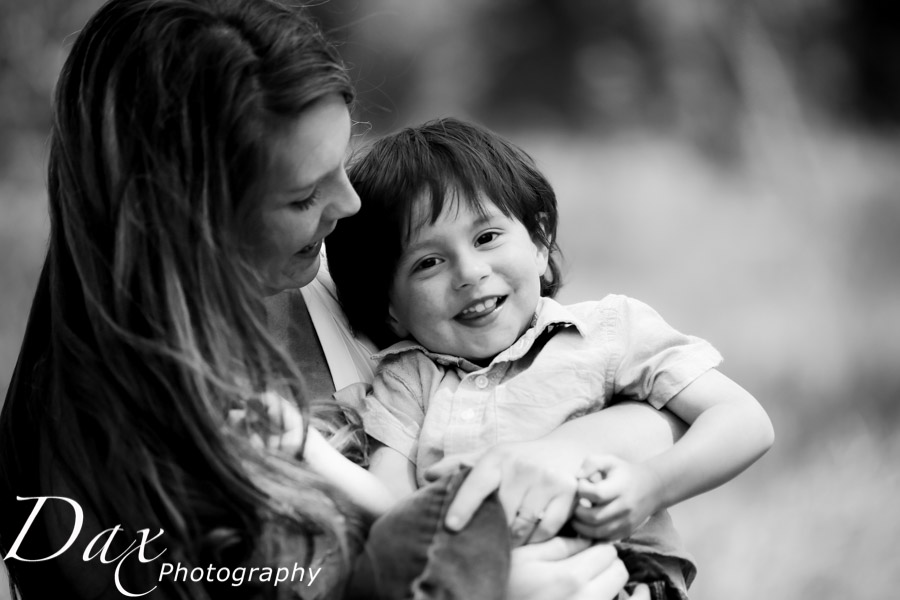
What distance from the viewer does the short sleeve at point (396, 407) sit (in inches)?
67.7

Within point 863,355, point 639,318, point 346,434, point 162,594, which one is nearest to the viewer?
point 162,594

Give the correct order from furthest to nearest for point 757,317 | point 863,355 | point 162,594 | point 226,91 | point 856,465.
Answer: point 863,355 < point 757,317 < point 856,465 < point 226,91 < point 162,594

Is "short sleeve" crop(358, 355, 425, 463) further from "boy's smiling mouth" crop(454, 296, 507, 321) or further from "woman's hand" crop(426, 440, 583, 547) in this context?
"woman's hand" crop(426, 440, 583, 547)

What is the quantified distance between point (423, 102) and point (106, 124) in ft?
20.1

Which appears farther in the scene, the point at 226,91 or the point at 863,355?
the point at 863,355

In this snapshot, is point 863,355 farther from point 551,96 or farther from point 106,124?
point 106,124

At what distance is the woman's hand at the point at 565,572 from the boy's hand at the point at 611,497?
3cm

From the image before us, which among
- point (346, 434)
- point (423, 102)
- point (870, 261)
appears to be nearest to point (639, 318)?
point (346, 434)

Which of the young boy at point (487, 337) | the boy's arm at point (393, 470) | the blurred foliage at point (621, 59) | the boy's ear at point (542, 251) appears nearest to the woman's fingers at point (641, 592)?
the young boy at point (487, 337)

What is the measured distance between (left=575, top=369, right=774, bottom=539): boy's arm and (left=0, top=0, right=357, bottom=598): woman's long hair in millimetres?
347

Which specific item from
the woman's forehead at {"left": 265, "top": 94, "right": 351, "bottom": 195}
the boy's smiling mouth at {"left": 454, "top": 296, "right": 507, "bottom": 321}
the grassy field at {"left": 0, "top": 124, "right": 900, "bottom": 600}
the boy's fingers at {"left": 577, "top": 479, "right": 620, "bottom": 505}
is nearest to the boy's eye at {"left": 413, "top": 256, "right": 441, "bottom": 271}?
the boy's smiling mouth at {"left": 454, "top": 296, "right": 507, "bottom": 321}

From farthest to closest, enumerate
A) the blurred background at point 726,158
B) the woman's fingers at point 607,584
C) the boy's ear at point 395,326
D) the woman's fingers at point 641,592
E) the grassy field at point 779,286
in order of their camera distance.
Answer: the blurred background at point 726,158 → the grassy field at point 779,286 → the boy's ear at point 395,326 → the woman's fingers at point 641,592 → the woman's fingers at point 607,584

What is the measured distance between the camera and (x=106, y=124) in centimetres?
138

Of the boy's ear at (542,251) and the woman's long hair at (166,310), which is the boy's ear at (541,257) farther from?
the woman's long hair at (166,310)
